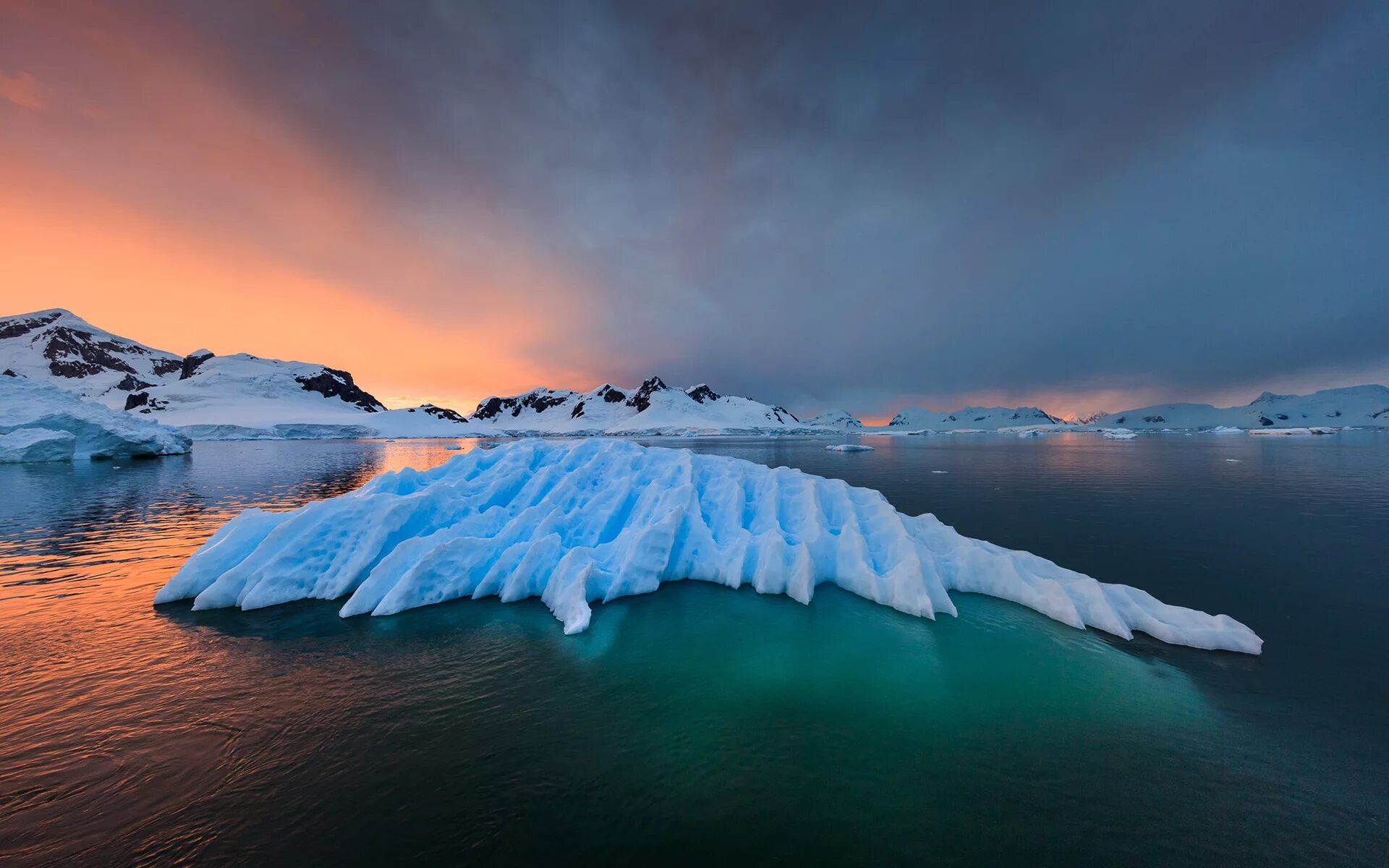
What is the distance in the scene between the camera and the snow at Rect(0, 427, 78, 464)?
4112cm

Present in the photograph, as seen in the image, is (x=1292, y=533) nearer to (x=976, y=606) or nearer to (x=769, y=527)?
(x=976, y=606)

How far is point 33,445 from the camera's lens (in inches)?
1631

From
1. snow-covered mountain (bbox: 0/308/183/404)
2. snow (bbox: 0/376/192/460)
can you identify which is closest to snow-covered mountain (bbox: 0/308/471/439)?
snow-covered mountain (bbox: 0/308/183/404)

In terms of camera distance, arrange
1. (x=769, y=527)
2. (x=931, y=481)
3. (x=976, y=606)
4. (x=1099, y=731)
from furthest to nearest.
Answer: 1. (x=931, y=481)
2. (x=769, y=527)
3. (x=976, y=606)
4. (x=1099, y=731)

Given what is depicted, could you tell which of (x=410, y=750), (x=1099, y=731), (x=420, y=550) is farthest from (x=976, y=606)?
(x=420, y=550)

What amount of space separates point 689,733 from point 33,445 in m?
70.9

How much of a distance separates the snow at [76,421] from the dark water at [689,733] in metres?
56.9

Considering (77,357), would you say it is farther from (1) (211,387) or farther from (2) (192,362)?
(1) (211,387)

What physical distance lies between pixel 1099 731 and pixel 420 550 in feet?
40.5

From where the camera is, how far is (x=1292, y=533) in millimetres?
15719

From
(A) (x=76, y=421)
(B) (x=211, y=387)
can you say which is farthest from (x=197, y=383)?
(A) (x=76, y=421)

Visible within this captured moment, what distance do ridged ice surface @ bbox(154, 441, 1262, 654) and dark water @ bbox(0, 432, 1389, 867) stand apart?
0.50 metres

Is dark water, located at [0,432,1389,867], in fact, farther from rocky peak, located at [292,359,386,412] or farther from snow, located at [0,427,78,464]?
rocky peak, located at [292,359,386,412]

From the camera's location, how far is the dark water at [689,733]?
4.11m
